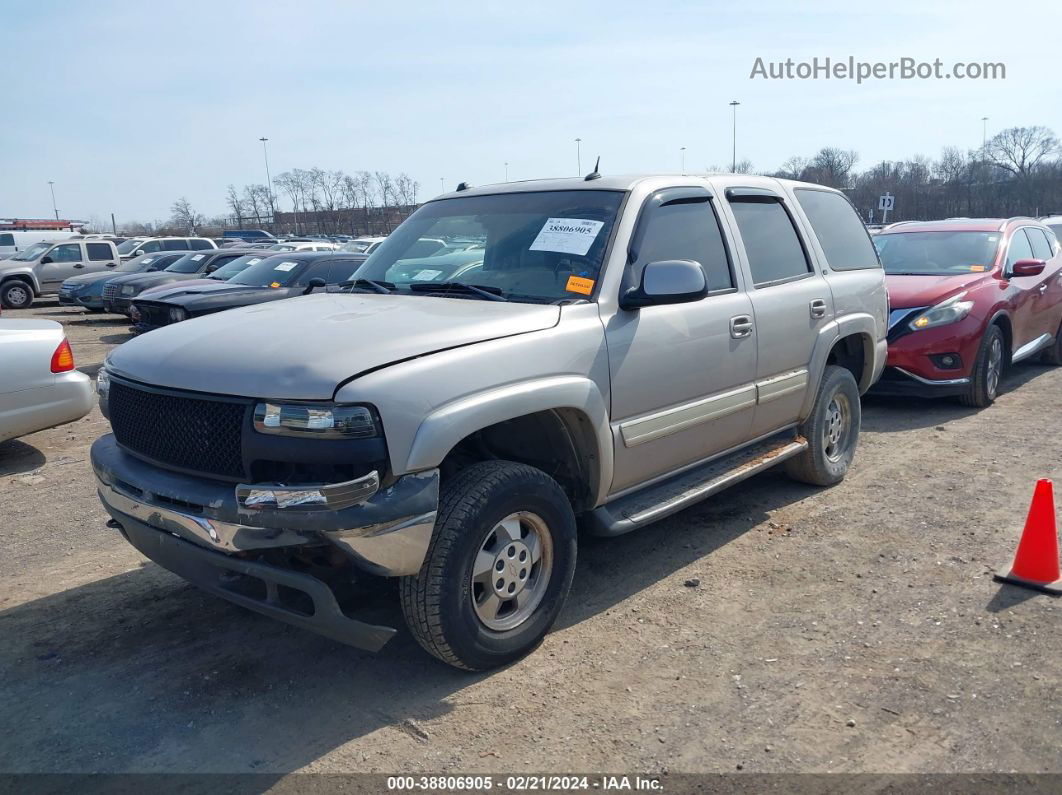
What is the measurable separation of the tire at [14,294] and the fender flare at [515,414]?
22866 mm

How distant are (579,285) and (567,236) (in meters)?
0.33

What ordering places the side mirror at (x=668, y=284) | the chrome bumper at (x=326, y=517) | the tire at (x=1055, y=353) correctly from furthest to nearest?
the tire at (x=1055, y=353) < the side mirror at (x=668, y=284) < the chrome bumper at (x=326, y=517)

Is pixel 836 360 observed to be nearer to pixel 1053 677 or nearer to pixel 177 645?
pixel 1053 677

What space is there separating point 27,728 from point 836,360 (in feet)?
17.3

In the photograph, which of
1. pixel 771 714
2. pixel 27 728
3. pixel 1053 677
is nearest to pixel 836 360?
pixel 1053 677

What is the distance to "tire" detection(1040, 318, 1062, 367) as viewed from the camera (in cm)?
1051

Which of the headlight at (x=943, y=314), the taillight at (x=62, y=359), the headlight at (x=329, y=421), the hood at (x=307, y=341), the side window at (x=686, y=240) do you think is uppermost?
the side window at (x=686, y=240)

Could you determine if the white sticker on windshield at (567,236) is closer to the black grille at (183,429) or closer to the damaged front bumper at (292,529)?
the damaged front bumper at (292,529)

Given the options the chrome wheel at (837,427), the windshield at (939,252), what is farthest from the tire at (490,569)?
the windshield at (939,252)

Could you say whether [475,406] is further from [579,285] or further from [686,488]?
[686,488]

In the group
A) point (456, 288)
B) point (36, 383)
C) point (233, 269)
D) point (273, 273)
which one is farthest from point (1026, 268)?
point (233, 269)

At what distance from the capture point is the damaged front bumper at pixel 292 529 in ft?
9.71

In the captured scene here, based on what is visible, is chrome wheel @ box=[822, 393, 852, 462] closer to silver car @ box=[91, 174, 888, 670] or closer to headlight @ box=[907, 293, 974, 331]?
silver car @ box=[91, 174, 888, 670]

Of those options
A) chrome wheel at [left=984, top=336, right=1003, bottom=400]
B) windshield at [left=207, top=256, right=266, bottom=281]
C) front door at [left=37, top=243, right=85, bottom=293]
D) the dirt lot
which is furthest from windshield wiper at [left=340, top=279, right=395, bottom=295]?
front door at [left=37, top=243, right=85, bottom=293]
